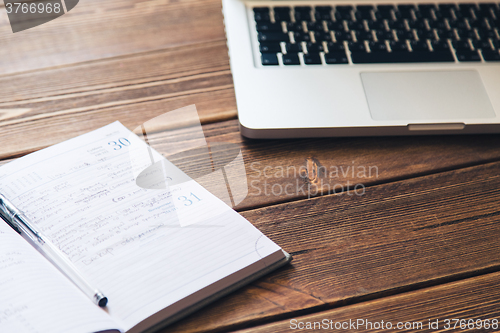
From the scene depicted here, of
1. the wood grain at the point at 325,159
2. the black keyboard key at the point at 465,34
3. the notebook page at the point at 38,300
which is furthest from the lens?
the black keyboard key at the point at 465,34

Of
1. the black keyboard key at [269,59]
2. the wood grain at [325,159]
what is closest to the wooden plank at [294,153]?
the wood grain at [325,159]

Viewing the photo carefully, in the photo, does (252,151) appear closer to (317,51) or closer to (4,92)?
(317,51)

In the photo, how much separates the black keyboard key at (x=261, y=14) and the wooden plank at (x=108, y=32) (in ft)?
0.35

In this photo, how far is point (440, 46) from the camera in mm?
653

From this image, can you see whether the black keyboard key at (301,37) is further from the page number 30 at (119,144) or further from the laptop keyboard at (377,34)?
the page number 30 at (119,144)

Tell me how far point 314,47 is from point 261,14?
11 cm

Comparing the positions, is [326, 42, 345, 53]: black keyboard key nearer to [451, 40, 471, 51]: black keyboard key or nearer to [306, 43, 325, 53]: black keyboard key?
[306, 43, 325, 53]: black keyboard key

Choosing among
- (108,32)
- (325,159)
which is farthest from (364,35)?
(108,32)

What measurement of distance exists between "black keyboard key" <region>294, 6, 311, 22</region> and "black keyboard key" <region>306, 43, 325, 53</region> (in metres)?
0.06

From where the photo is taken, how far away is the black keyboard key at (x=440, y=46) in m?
0.65

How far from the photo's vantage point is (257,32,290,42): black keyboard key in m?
0.65

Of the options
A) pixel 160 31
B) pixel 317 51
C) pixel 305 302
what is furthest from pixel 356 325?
pixel 160 31

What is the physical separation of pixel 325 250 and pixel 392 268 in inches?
3.1

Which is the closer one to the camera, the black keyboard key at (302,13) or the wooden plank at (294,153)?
the wooden plank at (294,153)
